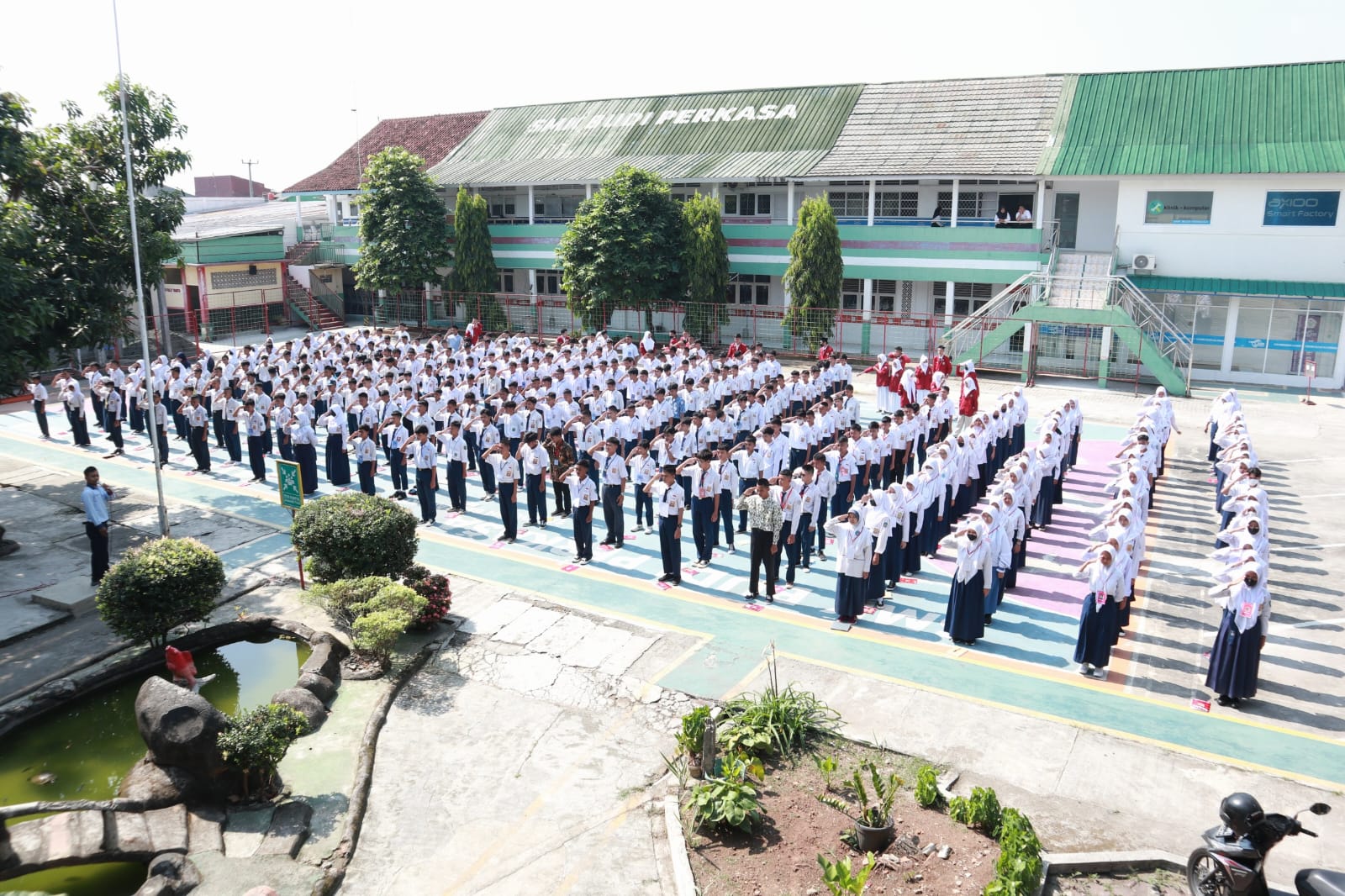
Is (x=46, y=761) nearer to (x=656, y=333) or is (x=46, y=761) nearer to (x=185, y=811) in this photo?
(x=185, y=811)

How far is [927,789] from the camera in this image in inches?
271

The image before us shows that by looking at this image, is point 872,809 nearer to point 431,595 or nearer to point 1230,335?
point 431,595

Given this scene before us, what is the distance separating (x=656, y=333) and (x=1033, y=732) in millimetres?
22967

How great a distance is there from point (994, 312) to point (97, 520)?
855 inches

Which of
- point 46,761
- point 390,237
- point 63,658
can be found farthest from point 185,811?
point 390,237

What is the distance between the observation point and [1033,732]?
317 inches

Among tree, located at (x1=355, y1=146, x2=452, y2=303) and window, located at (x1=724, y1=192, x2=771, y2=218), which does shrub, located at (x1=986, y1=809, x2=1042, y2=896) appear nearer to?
window, located at (x1=724, y1=192, x2=771, y2=218)

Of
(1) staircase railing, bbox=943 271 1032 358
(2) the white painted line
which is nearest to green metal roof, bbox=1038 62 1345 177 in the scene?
(1) staircase railing, bbox=943 271 1032 358

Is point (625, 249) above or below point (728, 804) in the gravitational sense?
above

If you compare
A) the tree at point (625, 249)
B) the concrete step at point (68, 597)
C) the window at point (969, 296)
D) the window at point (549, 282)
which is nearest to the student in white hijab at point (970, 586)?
the concrete step at point (68, 597)

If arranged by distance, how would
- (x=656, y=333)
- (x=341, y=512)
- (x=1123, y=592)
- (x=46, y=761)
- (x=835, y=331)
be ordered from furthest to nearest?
(x=656, y=333)
(x=835, y=331)
(x=341, y=512)
(x=1123, y=592)
(x=46, y=761)

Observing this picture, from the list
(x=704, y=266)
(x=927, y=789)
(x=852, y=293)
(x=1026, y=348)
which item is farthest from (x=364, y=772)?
(x=852, y=293)

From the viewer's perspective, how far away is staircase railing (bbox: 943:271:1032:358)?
24703 millimetres

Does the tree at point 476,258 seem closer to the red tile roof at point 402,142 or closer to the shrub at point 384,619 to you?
the red tile roof at point 402,142
